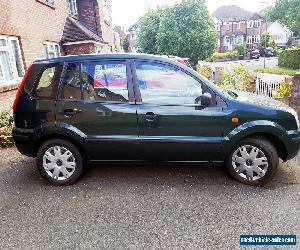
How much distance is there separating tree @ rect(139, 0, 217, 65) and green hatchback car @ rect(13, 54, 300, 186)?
23.4 metres

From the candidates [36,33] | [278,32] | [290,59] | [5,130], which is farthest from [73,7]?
[278,32]

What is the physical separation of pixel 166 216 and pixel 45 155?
82.3 inches

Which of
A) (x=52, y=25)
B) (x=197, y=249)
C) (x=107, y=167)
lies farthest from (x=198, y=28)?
(x=197, y=249)

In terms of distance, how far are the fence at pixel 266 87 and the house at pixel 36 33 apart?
829 cm

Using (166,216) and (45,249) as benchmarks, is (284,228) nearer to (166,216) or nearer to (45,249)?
(166,216)

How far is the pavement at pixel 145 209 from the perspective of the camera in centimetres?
320

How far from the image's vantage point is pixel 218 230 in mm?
3289

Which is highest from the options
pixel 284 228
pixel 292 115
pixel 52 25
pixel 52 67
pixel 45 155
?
pixel 52 25

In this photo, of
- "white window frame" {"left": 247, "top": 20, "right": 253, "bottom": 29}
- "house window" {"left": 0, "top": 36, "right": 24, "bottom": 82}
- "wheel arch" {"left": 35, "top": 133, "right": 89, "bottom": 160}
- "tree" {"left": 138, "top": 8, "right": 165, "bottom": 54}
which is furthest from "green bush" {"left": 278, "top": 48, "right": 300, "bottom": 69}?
"white window frame" {"left": 247, "top": 20, "right": 253, "bottom": 29}

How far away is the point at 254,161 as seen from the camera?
13.5ft

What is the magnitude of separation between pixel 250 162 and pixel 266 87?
19.0 feet

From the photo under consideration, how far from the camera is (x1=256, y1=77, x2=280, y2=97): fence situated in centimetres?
881

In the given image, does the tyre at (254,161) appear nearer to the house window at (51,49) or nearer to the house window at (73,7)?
the house window at (51,49)

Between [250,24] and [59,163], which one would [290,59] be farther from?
[250,24]
